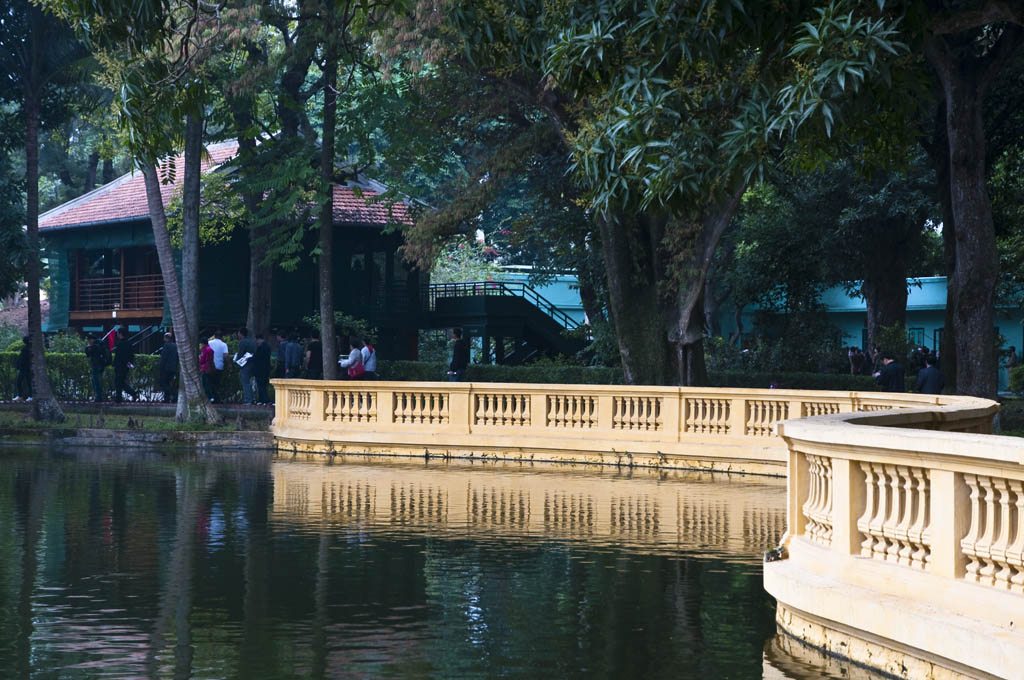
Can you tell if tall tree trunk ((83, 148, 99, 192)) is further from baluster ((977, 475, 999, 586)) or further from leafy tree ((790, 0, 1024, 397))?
baluster ((977, 475, 999, 586))

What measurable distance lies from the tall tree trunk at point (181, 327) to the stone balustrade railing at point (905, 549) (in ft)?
65.5

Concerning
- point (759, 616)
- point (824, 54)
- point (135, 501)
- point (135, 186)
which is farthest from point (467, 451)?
point (135, 186)

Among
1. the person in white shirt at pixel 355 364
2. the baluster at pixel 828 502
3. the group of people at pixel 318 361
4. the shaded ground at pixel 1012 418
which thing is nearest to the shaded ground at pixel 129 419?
the group of people at pixel 318 361

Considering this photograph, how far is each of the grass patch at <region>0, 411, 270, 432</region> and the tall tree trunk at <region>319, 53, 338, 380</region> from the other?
12.2 feet

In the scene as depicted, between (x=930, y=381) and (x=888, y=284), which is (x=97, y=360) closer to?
(x=930, y=381)

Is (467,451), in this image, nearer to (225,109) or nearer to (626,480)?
(626,480)

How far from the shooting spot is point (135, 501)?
16828 millimetres

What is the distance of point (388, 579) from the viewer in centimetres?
1138

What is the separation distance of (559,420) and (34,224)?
13761 mm

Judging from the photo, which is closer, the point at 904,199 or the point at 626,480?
the point at 626,480

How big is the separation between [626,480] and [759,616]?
983 cm

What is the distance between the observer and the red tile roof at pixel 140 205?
4403 cm

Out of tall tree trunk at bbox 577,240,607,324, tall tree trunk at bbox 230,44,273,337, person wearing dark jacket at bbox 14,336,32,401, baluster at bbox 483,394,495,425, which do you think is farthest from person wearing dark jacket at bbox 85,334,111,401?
baluster at bbox 483,394,495,425

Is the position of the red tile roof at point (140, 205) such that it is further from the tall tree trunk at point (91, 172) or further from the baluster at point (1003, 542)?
the baluster at point (1003, 542)
